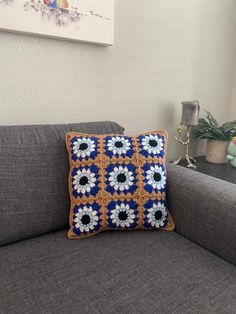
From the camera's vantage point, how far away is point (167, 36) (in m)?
1.45

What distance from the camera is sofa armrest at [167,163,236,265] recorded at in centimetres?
85

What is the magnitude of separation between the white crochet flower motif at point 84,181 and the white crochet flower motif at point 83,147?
6cm

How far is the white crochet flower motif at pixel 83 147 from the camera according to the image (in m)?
0.95

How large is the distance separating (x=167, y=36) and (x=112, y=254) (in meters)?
1.24

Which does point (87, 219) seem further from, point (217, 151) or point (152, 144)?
point (217, 151)

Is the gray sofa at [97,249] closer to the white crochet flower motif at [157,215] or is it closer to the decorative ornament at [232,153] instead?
the white crochet flower motif at [157,215]

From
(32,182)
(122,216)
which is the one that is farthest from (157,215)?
(32,182)

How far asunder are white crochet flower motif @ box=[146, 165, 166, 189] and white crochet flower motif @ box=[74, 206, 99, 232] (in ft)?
0.82

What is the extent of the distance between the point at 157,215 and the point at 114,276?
12.6 inches

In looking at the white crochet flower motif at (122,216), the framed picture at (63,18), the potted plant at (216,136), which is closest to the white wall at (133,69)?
the framed picture at (63,18)

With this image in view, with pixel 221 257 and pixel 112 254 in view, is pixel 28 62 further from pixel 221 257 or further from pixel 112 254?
pixel 221 257

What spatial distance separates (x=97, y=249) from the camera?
2.78 ft

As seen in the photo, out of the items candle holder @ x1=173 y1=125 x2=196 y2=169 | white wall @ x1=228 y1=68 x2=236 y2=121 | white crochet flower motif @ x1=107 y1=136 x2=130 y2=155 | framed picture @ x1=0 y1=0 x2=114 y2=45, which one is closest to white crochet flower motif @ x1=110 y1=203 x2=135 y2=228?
white crochet flower motif @ x1=107 y1=136 x2=130 y2=155

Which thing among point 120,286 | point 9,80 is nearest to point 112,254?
point 120,286
